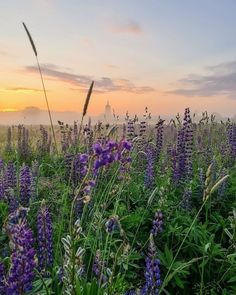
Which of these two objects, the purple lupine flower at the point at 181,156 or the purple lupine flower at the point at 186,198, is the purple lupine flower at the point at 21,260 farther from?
the purple lupine flower at the point at 181,156

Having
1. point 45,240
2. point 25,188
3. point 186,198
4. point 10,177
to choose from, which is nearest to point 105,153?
point 45,240

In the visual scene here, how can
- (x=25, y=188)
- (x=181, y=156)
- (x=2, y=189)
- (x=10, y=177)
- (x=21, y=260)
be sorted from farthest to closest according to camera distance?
1. (x=181, y=156)
2. (x=10, y=177)
3. (x=2, y=189)
4. (x=25, y=188)
5. (x=21, y=260)

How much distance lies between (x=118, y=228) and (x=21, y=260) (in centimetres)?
249

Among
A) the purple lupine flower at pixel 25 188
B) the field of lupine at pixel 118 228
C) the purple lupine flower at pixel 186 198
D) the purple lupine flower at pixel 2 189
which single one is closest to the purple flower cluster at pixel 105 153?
the field of lupine at pixel 118 228

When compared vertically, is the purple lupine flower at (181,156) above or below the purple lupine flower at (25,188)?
above

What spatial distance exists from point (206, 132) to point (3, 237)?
30.9ft

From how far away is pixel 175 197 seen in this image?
6.29 m

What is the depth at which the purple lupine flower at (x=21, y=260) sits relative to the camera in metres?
2.74

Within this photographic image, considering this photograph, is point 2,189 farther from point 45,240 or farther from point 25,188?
point 45,240

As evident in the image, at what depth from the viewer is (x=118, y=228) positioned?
16.9 ft

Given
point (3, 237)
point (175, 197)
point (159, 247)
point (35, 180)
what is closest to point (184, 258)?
point (159, 247)

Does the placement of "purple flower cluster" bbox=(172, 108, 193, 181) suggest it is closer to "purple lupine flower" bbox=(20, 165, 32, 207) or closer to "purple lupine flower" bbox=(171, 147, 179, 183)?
"purple lupine flower" bbox=(171, 147, 179, 183)

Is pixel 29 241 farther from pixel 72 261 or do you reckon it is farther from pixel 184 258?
pixel 184 258

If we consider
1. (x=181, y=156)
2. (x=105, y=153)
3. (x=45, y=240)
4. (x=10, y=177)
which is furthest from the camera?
(x=181, y=156)
